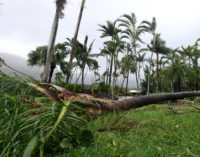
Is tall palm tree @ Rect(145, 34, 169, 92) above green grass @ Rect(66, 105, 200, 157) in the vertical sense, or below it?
above

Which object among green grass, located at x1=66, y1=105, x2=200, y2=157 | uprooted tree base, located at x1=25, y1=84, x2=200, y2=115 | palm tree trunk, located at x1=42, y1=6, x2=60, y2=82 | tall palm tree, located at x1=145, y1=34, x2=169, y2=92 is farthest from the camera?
tall palm tree, located at x1=145, y1=34, x2=169, y2=92

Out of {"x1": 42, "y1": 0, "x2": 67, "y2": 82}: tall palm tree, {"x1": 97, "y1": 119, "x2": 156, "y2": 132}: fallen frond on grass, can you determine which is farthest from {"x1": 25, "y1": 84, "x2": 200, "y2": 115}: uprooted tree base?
{"x1": 42, "y1": 0, "x2": 67, "y2": 82}: tall palm tree

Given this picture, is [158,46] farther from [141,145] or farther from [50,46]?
[141,145]

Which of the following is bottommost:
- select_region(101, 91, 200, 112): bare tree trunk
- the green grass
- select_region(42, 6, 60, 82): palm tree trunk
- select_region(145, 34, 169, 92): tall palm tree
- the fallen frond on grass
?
the green grass

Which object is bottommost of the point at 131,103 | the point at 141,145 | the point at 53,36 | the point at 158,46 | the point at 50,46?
the point at 141,145

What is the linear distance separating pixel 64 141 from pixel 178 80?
2282cm

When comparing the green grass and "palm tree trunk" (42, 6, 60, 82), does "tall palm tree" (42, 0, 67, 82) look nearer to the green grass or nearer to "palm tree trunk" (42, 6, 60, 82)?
"palm tree trunk" (42, 6, 60, 82)

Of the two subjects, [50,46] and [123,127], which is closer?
[123,127]

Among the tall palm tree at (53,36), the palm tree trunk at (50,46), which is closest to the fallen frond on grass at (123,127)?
the tall palm tree at (53,36)

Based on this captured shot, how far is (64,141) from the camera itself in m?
0.90

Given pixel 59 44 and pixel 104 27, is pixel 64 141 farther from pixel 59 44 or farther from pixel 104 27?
pixel 59 44

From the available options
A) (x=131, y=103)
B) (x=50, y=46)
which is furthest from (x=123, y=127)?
(x=50, y=46)

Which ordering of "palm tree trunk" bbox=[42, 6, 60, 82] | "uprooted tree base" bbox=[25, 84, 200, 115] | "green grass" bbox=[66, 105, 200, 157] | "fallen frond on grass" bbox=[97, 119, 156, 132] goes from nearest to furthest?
"green grass" bbox=[66, 105, 200, 157], "uprooted tree base" bbox=[25, 84, 200, 115], "fallen frond on grass" bbox=[97, 119, 156, 132], "palm tree trunk" bbox=[42, 6, 60, 82]

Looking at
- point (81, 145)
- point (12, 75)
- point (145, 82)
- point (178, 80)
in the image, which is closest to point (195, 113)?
point (81, 145)
